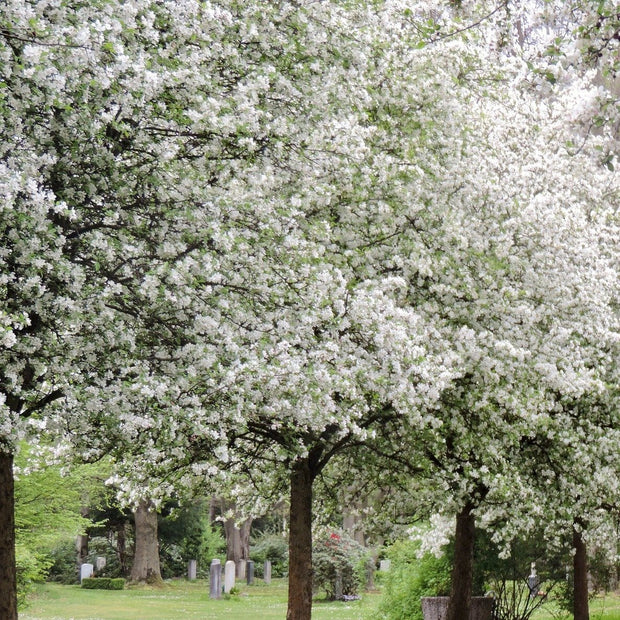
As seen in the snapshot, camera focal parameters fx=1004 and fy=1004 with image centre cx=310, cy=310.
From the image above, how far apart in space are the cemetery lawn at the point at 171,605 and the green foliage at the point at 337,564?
86 cm

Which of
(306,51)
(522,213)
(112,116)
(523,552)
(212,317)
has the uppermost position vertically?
(306,51)

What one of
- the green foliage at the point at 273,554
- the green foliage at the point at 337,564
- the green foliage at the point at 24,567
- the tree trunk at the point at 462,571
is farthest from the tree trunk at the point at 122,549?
the tree trunk at the point at 462,571

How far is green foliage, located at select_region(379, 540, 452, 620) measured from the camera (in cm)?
2216

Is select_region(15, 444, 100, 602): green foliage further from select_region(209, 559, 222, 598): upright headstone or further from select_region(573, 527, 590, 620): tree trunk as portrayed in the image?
select_region(209, 559, 222, 598): upright headstone

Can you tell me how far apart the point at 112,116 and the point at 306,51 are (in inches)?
147

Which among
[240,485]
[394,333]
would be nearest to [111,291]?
[394,333]

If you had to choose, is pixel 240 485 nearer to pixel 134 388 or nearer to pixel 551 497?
pixel 551 497

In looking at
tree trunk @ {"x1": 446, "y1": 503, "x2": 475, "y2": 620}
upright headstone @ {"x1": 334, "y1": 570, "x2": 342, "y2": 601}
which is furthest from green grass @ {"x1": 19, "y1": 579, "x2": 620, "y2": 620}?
tree trunk @ {"x1": 446, "y1": 503, "x2": 475, "y2": 620}

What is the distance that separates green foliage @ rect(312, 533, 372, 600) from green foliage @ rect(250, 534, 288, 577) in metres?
10.3

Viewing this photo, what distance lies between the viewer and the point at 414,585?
22.4 m

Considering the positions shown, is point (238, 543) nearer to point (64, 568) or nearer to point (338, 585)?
point (64, 568)

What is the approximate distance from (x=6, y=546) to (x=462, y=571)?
10368mm

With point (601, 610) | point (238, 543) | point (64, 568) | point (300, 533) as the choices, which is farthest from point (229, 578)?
point (300, 533)

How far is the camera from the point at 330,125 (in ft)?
38.7
